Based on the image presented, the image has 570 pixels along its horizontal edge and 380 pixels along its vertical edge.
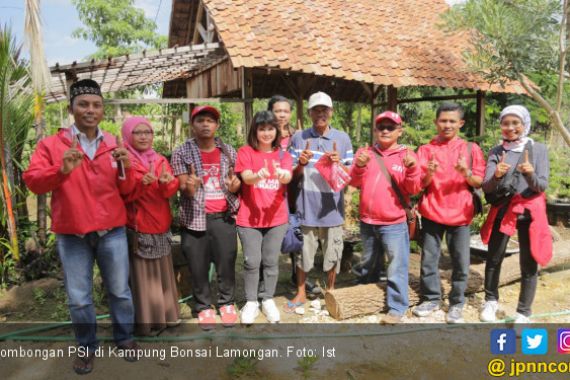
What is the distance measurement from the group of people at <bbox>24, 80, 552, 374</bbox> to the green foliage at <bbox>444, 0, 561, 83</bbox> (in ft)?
8.80

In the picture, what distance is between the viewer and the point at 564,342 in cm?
325

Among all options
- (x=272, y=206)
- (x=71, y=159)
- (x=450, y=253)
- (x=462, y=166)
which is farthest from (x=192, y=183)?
(x=450, y=253)

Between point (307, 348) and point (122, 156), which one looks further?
point (307, 348)

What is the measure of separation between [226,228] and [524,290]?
8.63 feet

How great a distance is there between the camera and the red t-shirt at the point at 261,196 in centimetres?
347

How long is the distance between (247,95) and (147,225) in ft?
13.6

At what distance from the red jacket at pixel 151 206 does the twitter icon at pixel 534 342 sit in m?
3.09

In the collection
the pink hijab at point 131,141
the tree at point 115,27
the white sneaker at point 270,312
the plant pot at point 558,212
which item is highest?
the tree at point 115,27

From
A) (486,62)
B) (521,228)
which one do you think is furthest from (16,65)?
(486,62)

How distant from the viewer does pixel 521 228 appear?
3.32 meters

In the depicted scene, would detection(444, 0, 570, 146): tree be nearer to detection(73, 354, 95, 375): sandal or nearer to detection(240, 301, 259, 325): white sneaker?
detection(240, 301, 259, 325): white sneaker

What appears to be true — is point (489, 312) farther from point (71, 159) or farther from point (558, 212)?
point (558, 212)

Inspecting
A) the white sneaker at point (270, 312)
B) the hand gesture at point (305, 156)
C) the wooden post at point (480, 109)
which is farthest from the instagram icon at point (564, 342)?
the wooden post at point (480, 109)

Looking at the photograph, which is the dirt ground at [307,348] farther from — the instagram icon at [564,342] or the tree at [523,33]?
the tree at [523,33]
